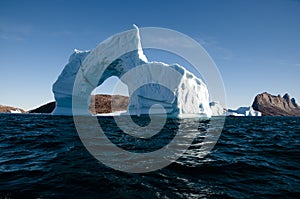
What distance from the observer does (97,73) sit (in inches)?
1243

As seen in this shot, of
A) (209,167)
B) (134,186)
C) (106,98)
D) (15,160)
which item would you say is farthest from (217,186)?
(106,98)

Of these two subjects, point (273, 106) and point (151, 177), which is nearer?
point (151, 177)

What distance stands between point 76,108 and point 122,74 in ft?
28.7

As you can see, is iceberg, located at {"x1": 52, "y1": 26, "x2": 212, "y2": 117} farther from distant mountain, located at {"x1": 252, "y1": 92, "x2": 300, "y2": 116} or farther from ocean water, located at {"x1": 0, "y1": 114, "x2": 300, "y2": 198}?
distant mountain, located at {"x1": 252, "y1": 92, "x2": 300, "y2": 116}

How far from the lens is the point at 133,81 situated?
31609 millimetres

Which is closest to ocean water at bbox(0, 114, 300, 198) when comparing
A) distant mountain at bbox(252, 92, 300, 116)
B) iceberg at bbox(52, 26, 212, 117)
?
iceberg at bbox(52, 26, 212, 117)

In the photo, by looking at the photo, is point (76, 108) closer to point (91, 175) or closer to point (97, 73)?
point (97, 73)

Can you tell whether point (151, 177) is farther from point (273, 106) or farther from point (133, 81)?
point (273, 106)

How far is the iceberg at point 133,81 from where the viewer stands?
95.4 feet

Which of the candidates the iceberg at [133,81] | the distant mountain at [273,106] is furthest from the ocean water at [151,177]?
the distant mountain at [273,106]

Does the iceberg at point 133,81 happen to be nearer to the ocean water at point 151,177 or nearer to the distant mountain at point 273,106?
the ocean water at point 151,177

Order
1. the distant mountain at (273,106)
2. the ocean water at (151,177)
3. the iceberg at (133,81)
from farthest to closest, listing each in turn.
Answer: the distant mountain at (273,106) → the iceberg at (133,81) → the ocean water at (151,177)

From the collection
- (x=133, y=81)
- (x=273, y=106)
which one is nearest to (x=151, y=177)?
(x=133, y=81)

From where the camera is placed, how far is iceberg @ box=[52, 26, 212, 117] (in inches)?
1145
